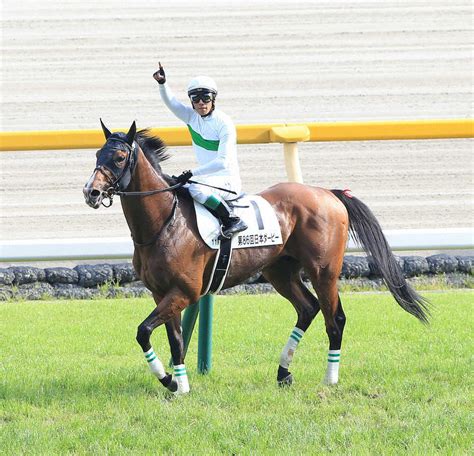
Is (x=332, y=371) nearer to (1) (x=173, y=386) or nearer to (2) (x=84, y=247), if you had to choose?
(1) (x=173, y=386)

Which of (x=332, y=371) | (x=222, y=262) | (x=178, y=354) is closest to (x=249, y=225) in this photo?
(x=222, y=262)

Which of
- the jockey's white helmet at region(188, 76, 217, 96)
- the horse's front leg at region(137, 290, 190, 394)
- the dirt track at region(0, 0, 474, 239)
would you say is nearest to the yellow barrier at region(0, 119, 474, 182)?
the jockey's white helmet at region(188, 76, 217, 96)

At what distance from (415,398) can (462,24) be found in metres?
14.4

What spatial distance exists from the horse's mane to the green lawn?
1.36 m

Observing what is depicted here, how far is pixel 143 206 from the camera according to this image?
229 inches

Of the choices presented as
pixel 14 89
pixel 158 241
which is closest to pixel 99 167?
pixel 158 241

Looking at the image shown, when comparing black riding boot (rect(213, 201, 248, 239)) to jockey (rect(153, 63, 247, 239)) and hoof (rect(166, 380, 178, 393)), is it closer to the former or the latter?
jockey (rect(153, 63, 247, 239))

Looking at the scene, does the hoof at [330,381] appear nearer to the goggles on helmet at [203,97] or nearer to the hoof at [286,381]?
the hoof at [286,381]

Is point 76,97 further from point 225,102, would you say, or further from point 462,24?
point 462,24

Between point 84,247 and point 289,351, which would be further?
point 84,247

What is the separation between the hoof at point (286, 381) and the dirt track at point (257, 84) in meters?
5.77

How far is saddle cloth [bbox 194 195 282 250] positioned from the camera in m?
5.98

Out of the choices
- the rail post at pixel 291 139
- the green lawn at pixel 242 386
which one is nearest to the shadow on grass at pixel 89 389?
the green lawn at pixel 242 386

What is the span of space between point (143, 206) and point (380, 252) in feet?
5.53
